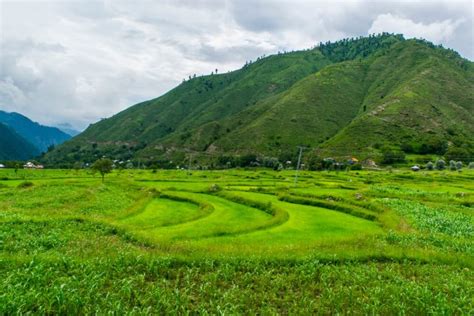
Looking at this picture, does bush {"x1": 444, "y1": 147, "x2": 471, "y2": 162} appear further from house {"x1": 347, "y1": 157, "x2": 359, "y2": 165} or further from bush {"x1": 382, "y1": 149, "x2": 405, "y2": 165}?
house {"x1": 347, "y1": 157, "x2": 359, "y2": 165}

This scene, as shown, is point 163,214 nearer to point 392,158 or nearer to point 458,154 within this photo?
point 392,158

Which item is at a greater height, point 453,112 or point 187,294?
point 453,112

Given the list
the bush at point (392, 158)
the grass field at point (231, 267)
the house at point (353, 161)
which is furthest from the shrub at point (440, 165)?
the grass field at point (231, 267)

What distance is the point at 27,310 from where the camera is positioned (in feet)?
38.2

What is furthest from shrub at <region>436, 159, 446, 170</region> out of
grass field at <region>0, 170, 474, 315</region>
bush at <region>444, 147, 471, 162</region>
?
grass field at <region>0, 170, 474, 315</region>

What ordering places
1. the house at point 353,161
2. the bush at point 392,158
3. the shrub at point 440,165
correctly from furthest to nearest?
1. the house at point 353,161
2. the bush at point 392,158
3. the shrub at point 440,165

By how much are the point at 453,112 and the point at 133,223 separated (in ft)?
670

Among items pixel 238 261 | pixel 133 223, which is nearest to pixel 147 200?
pixel 133 223

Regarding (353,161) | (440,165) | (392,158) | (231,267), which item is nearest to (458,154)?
(440,165)

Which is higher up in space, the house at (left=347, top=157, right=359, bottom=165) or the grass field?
the house at (left=347, top=157, right=359, bottom=165)

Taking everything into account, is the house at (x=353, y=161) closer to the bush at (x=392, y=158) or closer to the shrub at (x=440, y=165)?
the bush at (x=392, y=158)

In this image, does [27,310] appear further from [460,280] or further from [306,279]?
[460,280]

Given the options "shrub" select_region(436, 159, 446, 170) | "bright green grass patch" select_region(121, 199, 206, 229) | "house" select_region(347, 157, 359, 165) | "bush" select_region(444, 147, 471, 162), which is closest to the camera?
"bright green grass patch" select_region(121, 199, 206, 229)

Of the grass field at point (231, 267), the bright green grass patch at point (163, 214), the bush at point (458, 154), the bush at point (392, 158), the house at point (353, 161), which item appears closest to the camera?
the grass field at point (231, 267)
